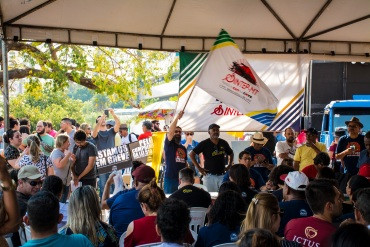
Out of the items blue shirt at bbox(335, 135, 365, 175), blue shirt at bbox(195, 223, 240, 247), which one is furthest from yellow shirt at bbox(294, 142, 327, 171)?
blue shirt at bbox(195, 223, 240, 247)

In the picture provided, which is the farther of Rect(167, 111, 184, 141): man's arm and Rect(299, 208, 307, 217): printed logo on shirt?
Rect(167, 111, 184, 141): man's arm

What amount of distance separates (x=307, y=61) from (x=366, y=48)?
1.10m

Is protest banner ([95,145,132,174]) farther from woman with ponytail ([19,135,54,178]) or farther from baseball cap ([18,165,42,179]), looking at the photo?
baseball cap ([18,165,42,179])

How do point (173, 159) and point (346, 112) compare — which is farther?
point (346, 112)

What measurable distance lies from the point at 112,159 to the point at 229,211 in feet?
23.8

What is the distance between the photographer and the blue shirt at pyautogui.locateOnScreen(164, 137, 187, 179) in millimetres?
11258

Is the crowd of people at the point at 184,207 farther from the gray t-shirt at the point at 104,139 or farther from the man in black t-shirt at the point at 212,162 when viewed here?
the gray t-shirt at the point at 104,139

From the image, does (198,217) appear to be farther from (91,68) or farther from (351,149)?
(91,68)

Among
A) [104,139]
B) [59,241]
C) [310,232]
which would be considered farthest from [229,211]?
[104,139]

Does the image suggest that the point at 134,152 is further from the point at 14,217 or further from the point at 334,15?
the point at 14,217

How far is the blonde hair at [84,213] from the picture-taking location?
4667 millimetres

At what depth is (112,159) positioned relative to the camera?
39.1ft

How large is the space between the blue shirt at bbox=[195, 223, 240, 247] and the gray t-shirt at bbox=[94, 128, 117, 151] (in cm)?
882

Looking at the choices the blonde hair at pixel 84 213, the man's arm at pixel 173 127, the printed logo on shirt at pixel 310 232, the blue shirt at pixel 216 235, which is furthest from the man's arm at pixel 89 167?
the printed logo on shirt at pixel 310 232
